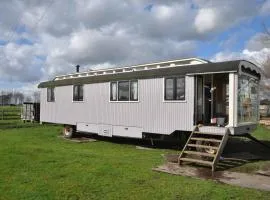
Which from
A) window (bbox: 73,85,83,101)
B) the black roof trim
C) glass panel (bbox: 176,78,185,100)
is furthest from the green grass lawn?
window (bbox: 73,85,83,101)

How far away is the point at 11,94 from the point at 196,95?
163 feet

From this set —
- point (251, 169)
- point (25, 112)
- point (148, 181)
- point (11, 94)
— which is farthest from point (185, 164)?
point (11, 94)

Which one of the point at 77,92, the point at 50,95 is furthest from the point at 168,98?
the point at 50,95

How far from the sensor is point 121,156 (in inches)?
432

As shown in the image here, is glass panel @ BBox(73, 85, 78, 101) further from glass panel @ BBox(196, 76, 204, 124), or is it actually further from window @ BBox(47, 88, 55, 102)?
glass panel @ BBox(196, 76, 204, 124)

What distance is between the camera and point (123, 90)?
45.5ft

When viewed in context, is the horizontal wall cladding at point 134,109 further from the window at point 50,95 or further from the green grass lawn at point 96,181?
the green grass lawn at point 96,181

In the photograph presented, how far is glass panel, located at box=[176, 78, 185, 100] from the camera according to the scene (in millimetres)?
11656

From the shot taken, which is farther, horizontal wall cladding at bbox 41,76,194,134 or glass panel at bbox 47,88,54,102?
glass panel at bbox 47,88,54,102

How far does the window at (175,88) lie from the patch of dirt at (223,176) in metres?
2.98

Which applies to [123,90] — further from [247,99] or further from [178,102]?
[247,99]

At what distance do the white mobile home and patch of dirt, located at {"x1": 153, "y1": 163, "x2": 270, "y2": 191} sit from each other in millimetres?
2102

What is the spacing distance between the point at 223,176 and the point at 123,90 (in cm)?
657

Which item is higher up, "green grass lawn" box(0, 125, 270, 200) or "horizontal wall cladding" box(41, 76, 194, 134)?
"horizontal wall cladding" box(41, 76, 194, 134)
